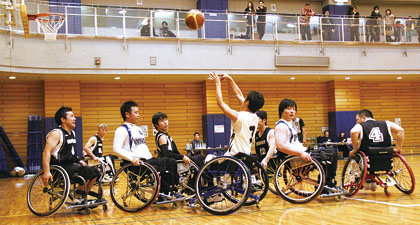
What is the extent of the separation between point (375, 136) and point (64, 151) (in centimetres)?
414

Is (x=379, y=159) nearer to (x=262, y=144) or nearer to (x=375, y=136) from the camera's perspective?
(x=375, y=136)

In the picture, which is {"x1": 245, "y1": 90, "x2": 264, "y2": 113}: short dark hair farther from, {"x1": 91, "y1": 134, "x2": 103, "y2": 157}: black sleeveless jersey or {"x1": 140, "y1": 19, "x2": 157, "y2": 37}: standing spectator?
{"x1": 140, "y1": 19, "x2": 157, "y2": 37}: standing spectator

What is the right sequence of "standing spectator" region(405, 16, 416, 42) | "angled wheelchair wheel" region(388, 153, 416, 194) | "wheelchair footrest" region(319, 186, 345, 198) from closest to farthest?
1. "wheelchair footrest" region(319, 186, 345, 198)
2. "angled wheelchair wheel" region(388, 153, 416, 194)
3. "standing spectator" region(405, 16, 416, 42)

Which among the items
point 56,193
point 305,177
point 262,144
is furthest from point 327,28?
point 56,193

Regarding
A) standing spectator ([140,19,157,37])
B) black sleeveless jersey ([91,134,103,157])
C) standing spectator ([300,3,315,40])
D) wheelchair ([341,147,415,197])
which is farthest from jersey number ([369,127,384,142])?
standing spectator ([300,3,315,40])

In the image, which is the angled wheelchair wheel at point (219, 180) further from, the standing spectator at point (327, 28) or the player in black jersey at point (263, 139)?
the standing spectator at point (327, 28)

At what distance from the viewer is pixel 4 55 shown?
1223 cm

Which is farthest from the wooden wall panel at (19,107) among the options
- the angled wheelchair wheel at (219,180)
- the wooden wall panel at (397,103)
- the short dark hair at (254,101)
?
the wooden wall panel at (397,103)

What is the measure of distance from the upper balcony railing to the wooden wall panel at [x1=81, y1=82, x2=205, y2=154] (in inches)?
108

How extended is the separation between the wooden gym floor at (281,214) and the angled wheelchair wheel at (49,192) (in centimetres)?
14

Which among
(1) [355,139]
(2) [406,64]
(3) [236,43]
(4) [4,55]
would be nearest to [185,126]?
(3) [236,43]

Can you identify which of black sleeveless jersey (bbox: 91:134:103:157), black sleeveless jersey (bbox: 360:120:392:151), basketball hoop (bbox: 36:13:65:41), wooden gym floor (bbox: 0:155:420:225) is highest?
basketball hoop (bbox: 36:13:65:41)

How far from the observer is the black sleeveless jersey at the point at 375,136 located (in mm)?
5875

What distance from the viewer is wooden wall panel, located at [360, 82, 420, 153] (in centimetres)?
1819
